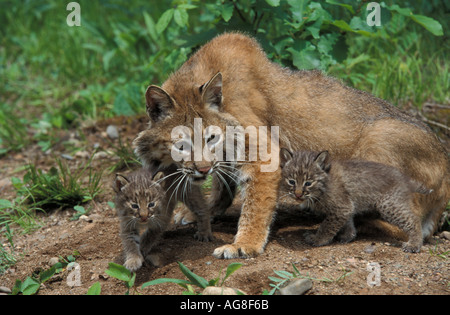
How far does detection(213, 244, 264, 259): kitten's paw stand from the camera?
5.00 m

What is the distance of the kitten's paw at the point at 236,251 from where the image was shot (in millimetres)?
4996

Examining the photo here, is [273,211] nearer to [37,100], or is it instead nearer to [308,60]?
[308,60]

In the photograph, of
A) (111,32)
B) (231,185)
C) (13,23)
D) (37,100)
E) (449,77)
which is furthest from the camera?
(13,23)

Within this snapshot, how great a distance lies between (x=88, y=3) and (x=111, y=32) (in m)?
1.46

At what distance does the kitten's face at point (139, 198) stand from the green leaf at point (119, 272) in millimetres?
502

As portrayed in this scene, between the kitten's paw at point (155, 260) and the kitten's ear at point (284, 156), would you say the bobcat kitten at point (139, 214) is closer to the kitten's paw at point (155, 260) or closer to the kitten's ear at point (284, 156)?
the kitten's paw at point (155, 260)

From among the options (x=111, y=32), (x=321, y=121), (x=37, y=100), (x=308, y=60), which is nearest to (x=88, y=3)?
(x=111, y=32)

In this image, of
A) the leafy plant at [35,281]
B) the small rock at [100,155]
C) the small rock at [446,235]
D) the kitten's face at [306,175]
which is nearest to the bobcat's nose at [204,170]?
the kitten's face at [306,175]

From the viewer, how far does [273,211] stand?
5.37 meters

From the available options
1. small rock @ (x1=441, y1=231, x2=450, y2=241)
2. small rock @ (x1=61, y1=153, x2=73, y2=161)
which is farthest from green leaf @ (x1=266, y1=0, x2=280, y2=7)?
small rock @ (x1=61, y1=153, x2=73, y2=161)

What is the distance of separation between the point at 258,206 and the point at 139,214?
118cm

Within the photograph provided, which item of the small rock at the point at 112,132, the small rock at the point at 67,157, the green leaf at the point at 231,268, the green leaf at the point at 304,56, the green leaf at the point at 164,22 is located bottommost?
the green leaf at the point at 231,268

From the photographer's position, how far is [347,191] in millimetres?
5297

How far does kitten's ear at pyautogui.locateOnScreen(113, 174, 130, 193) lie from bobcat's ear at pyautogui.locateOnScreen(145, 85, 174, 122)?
2.12 ft
